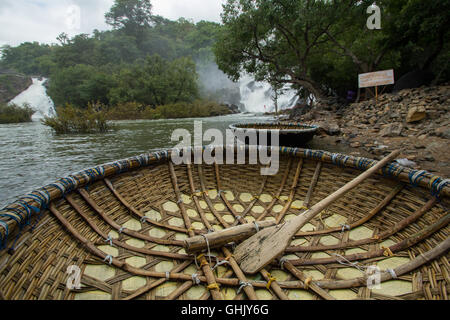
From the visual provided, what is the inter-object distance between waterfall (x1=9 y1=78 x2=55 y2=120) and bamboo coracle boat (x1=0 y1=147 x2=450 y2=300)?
92.3 ft

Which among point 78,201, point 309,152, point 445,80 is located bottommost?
point 78,201

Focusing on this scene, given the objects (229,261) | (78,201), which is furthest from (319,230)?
(78,201)

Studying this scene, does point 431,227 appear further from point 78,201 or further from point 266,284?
point 78,201

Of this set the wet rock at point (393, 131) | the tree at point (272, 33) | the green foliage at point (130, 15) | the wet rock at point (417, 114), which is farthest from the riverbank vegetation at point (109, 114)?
the green foliage at point (130, 15)

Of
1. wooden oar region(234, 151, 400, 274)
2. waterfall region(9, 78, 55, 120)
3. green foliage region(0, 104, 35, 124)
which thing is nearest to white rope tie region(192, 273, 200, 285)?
wooden oar region(234, 151, 400, 274)

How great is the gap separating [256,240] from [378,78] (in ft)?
28.7

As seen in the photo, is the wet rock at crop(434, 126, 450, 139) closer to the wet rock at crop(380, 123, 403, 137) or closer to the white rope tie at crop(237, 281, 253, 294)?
the wet rock at crop(380, 123, 403, 137)

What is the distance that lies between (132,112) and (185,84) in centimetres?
1078

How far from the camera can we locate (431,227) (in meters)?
1.26

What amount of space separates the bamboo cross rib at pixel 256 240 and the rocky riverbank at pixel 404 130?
2603 millimetres

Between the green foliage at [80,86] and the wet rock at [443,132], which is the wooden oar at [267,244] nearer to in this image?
the wet rock at [443,132]

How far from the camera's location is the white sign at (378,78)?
23.6 ft

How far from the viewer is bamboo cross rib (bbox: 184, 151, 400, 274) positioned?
126 cm

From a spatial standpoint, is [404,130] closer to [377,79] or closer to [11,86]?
[377,79]
